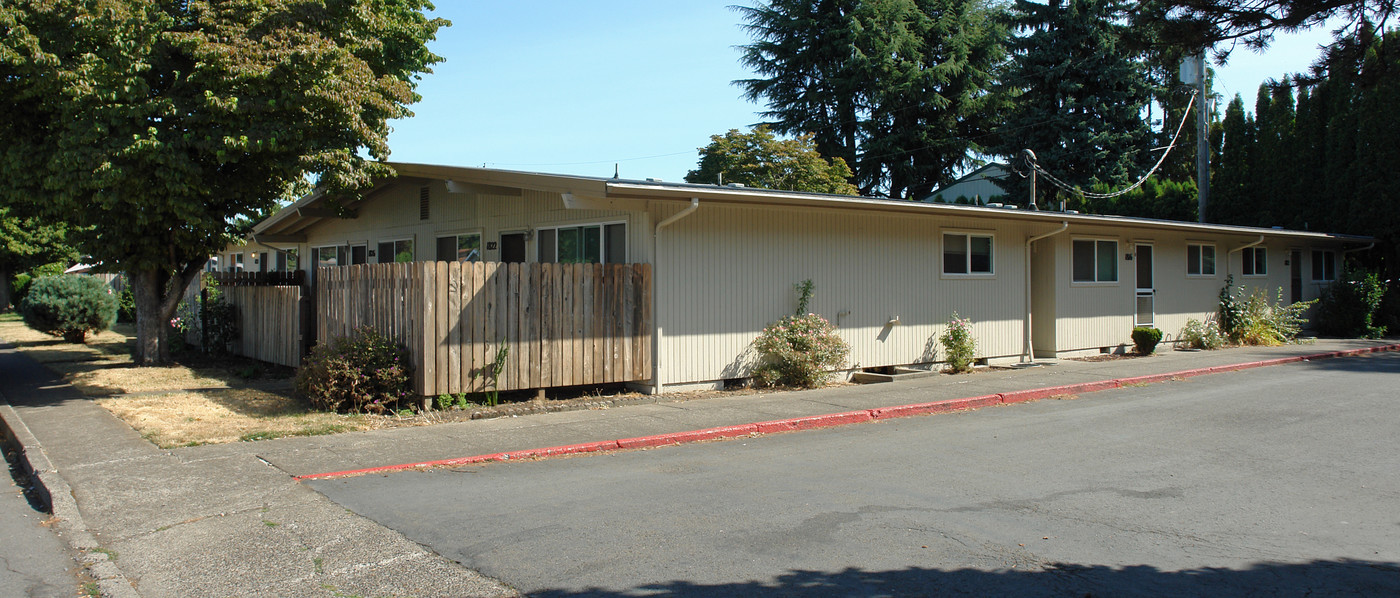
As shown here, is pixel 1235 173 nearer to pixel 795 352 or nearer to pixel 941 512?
pixel 795 352

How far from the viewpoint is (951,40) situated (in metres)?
38.8

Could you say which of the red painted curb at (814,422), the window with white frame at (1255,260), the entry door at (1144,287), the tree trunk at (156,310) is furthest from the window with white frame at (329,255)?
the window with white frame at (1255,260)

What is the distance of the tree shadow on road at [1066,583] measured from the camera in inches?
181

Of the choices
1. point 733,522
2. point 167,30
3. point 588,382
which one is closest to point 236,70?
point 167,30

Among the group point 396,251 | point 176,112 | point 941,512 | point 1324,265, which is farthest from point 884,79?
point 941,512

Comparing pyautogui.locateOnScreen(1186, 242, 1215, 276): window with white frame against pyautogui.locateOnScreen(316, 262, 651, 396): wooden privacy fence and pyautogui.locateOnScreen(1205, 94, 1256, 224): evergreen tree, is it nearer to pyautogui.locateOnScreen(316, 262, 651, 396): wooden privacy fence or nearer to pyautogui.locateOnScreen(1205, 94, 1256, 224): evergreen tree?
pyautogui.locateOnScreen(1205, 94, 1256, 224): evergreen tree

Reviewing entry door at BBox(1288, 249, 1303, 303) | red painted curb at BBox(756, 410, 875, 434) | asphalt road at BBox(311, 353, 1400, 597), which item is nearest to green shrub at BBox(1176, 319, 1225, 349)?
entry door at BBox(1288, 249, 1303, 303)

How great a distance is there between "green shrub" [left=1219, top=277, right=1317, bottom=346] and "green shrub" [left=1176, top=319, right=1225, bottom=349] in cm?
99

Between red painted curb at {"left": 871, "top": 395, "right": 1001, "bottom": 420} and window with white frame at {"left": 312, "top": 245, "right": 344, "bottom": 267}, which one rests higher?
window with white frame at {"left": 312, "top": 245, "right": 344, "bottom": 267}

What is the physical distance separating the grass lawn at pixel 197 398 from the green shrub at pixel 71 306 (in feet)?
10.5

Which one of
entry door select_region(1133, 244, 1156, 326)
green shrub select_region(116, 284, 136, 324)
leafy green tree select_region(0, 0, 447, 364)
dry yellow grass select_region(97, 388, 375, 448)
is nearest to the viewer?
dry yellow grass select_region(97, 388, 375, 448)

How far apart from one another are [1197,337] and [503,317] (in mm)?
16542

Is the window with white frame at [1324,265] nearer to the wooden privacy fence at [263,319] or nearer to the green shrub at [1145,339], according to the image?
the green shrub at [1145,339]

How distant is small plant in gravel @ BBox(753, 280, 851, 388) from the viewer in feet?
42.0
